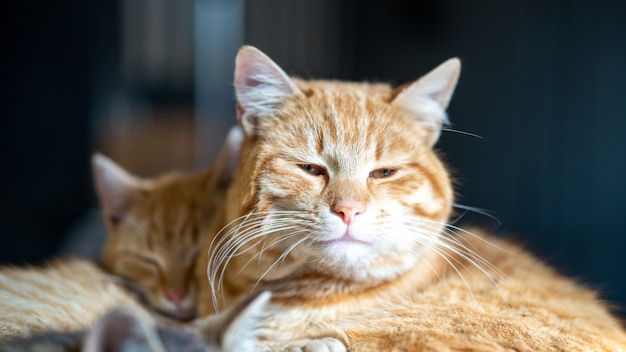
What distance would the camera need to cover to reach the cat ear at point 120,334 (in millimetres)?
1020

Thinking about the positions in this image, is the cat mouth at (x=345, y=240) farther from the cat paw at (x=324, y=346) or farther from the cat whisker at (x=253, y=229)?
the cat paw at (x=324, y=346)

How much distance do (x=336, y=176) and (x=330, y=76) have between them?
1.86 meters

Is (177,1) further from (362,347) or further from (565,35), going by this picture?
(362,347)

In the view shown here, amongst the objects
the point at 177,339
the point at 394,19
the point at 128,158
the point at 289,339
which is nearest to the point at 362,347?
the point at 289,339

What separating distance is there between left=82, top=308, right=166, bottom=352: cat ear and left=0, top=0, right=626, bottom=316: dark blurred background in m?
1.91

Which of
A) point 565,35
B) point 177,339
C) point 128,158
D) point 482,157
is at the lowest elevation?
point 128,158

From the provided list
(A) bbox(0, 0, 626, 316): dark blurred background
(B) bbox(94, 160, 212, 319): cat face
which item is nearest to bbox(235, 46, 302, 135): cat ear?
(B) bbox(94, 160, 212, 319): cat face

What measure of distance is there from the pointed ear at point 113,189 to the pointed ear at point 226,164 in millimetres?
302

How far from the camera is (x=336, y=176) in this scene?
1531 millimetres

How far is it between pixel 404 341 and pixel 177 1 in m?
3.82

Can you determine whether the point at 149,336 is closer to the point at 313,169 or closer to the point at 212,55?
the point at 313,169

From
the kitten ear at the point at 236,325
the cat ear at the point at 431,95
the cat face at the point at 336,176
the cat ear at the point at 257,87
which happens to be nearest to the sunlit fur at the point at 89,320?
the kitten ear at the point at 236,325

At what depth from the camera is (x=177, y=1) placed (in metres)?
4.68

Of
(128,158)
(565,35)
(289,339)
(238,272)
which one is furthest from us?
(128,158)
